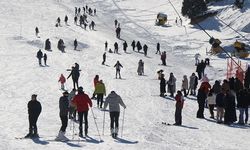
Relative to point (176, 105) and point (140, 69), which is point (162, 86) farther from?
point (140, 69)

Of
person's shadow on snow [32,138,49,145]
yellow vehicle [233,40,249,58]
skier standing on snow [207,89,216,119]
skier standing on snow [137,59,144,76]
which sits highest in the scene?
yellow vehicle [233,40,249,58]

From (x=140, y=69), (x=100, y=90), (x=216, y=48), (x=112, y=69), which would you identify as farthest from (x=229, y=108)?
(x=216, y=48)

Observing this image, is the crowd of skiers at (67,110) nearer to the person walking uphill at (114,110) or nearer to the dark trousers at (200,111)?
the person walking uphill at (114,110)

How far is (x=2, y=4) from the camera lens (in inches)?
2972

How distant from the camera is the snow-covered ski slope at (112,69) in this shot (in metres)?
19.1

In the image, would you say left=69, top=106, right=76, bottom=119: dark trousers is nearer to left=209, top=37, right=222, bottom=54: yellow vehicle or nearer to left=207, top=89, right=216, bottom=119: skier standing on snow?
left=207, top=89, right=216, bottom=119: skier standing on snow

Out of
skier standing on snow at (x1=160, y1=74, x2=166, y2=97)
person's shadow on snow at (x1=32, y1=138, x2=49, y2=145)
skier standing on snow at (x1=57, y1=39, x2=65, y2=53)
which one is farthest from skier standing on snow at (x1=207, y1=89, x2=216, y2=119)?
skier standing on snow at (x1=57, y1=39, x2=65, y2=53)

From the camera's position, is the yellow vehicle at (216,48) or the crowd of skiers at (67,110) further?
the yellow vehicle at (216,48)

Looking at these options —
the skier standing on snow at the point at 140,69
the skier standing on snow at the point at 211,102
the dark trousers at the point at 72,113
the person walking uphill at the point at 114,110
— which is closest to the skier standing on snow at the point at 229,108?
the skier standing on snow at the point at 211,102

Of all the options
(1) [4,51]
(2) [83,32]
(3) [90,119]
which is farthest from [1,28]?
(3) [90,119]

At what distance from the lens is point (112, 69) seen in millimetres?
40031

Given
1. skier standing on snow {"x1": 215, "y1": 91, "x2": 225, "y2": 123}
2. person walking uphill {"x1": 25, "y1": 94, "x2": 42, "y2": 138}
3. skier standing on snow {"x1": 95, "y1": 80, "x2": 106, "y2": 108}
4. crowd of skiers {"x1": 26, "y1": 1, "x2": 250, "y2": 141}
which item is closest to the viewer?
person walking uphill {"x1": 25, "y1": 94, "x2": 42, "y2": 138}

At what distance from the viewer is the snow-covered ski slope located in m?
19.1

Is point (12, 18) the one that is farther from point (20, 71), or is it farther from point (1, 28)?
point (20, 71)
